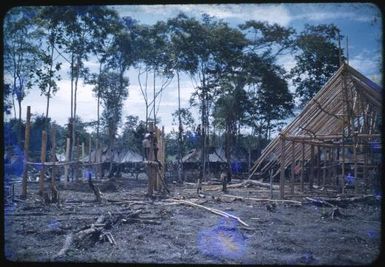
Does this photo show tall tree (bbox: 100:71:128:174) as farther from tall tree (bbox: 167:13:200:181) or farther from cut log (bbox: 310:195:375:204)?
cut log (bbox: 310:195:375:204)

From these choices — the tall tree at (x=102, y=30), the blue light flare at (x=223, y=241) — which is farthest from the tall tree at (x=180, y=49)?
the blue light flare at (x=223, y=241)

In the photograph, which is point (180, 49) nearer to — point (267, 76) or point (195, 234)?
point (267, 76)

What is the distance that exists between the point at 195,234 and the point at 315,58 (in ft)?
87.3

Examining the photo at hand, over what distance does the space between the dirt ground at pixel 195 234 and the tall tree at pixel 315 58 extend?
20.6 m

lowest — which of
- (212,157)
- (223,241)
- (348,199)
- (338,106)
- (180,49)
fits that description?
(223,241)

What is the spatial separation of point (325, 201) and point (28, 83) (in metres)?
23.0

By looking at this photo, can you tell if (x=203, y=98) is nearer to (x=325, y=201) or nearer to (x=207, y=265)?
(x=325, y=201)

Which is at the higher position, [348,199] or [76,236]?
[348,199]

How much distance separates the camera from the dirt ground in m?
6.58

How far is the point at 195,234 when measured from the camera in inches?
332

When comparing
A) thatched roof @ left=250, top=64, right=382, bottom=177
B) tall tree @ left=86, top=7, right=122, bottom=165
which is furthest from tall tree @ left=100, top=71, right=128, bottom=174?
thatched roof @ left=250, top=64, right=382, bottom=177

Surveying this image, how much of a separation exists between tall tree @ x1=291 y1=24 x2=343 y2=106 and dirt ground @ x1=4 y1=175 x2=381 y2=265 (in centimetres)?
2060

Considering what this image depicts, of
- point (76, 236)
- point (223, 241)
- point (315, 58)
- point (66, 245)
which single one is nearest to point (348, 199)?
point (223, 241)

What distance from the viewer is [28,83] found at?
87.6 feet
